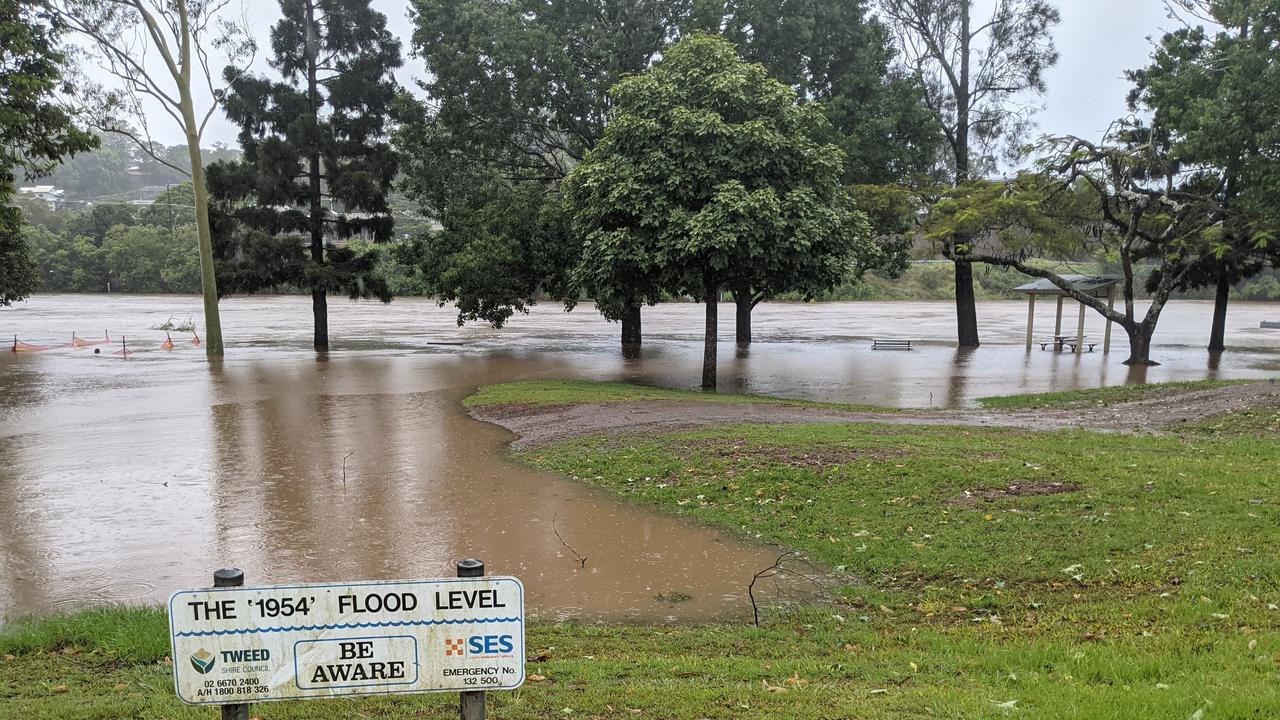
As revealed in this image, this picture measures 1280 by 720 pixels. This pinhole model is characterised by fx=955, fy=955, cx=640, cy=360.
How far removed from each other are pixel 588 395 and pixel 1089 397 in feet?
36.6

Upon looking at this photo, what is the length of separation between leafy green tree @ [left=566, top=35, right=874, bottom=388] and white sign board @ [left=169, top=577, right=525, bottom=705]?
17160 millimetres

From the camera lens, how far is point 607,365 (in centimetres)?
3167

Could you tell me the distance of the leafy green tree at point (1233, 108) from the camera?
2659 centimetres

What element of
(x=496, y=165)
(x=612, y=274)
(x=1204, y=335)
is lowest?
(x=1204, y=335)

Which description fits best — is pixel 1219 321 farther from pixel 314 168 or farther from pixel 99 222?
pixel 99 222

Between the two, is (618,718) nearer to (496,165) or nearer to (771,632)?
(771,632)

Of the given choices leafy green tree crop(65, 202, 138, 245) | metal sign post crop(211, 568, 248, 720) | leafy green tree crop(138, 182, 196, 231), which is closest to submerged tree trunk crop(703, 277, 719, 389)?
metal sign post crop(211, 568, 248, 720)

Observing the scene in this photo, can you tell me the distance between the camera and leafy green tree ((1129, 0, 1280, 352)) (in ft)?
87.2

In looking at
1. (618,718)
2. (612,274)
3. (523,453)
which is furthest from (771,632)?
(612,274)

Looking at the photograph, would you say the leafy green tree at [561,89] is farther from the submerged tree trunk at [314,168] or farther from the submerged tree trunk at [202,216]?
the submerged tree trunk at [202,216]

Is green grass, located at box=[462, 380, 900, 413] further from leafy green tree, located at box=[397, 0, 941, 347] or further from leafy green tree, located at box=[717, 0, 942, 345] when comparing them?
leafy green tree, located at box=[717, 0, 942, 345]

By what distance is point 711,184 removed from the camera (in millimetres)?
21547

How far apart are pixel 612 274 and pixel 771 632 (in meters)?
15.7

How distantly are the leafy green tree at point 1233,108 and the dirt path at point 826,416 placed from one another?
11.0 meters
